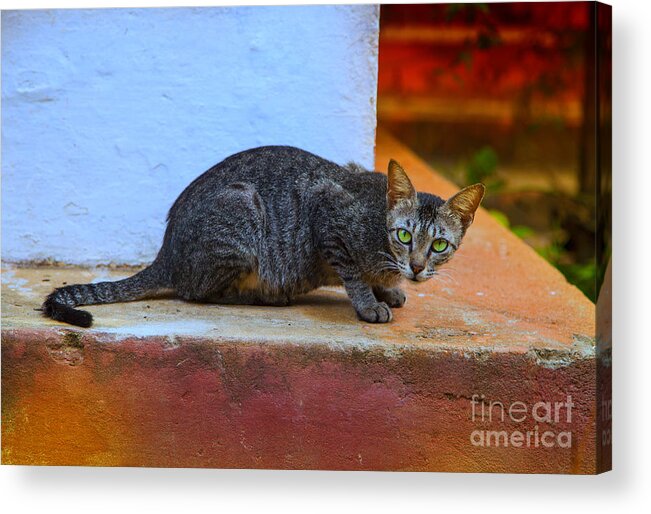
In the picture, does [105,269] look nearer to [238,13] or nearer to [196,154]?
[196,154]

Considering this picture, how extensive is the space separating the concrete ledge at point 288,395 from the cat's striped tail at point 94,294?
0.24ft

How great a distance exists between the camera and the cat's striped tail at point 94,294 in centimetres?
415


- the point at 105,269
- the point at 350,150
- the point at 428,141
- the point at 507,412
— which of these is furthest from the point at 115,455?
the point at 428,141

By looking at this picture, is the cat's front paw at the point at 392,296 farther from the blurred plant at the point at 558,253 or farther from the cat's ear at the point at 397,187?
the blurred plant at the point at 558,253

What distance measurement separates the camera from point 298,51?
16.8 ft

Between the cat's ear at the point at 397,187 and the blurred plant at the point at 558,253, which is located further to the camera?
the blurred plant at the point at 558,253

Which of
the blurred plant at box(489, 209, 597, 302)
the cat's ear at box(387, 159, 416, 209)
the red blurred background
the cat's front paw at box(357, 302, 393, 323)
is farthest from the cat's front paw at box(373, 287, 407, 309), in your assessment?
the blurred plant at box(489, 209, 597, 302)

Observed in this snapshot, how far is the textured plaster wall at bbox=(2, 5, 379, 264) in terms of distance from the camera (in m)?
5.07

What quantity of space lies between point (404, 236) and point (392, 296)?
0.62m

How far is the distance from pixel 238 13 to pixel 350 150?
3.16 ft

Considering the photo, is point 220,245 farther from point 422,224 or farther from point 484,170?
point 484,170

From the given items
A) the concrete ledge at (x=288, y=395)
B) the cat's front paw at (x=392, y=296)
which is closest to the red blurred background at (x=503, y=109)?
the cat's front paw at (x=392, y=296)

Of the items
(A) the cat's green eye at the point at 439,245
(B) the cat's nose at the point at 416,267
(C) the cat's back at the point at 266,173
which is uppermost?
(C) the cat's back at the point at 266,173

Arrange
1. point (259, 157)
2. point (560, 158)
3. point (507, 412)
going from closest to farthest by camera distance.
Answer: point (507, 412) → point (259, 157) → point (560, 158)
